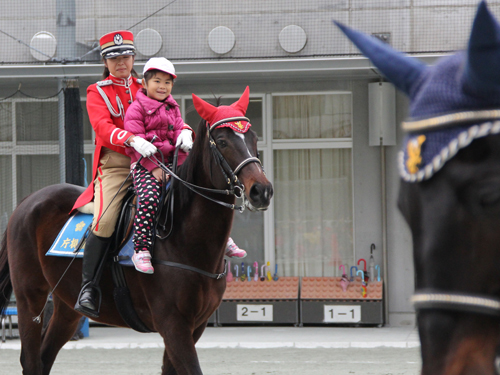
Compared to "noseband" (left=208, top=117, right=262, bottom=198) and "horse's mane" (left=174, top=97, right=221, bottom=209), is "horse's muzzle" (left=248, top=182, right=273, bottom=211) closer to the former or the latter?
"noseband" (left=208, top=117, right=262, bottom=198)

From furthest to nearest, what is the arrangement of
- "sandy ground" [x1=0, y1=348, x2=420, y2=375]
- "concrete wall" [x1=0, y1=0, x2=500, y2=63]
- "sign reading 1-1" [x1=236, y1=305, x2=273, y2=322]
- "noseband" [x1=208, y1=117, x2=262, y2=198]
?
"sign reading 1-1" [x1=236, y1=305, x2=273, y2=322], "concrete wall" [x1=0, y1=0, x2=500, y2=63], "sandy ground" [x1=0, y1=348, x2=420, y2=375], "noseband" [x1=208, y1=117, x2=262, y2=198]

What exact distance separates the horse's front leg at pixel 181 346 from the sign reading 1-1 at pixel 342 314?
20.7 feet

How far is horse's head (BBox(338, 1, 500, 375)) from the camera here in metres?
1.17

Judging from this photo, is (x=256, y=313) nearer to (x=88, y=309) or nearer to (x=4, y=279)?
A: (x=4, y=279)

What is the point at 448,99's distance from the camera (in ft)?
4.13

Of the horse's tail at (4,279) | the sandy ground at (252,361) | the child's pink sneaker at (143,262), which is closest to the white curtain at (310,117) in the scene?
the sandy ground at (252,361)

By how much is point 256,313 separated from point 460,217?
931 centimetres

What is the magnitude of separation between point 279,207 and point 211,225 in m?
6.79

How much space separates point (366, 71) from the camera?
945 centimetres

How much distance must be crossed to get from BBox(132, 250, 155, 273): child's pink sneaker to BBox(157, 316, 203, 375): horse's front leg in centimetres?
34

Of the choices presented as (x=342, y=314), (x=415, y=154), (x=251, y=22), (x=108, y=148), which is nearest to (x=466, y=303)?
(x=415, y=154)

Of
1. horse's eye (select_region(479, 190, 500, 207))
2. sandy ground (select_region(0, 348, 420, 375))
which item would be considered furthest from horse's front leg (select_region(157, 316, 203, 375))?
sandy ground (select_region(0, 348, 420, 375))

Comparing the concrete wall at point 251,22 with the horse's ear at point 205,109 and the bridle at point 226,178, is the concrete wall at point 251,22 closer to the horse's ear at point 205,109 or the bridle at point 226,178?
the horse's ear at point 205,109

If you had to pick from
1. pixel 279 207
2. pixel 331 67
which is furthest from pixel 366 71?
pixel 279 207
